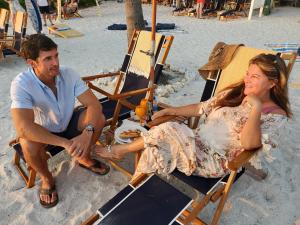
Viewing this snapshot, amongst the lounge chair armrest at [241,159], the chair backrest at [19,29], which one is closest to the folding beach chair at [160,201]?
the lounge chair armrest at [241,159]

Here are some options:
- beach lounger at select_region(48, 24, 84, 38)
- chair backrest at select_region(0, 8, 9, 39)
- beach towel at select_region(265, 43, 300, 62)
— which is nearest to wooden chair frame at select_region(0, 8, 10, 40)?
chair backrest at select_region(0, 8, 9, 39)

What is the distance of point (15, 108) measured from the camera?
2.13m

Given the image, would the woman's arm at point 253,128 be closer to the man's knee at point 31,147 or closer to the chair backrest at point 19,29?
the man's knee at point 31,147

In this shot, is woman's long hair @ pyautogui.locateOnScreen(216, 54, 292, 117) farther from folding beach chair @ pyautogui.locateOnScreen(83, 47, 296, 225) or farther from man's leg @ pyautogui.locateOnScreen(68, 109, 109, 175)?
man's leg @ pyautogui.locateOnScreen(68, 109, 109, 175)

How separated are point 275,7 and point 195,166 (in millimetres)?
15385

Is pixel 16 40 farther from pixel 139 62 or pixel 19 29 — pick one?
pixel 139 62

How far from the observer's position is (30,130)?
2.13 m

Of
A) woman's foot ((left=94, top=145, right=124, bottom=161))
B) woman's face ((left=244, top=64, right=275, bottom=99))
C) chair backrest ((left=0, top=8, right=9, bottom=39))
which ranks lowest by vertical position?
woman's foot ((left=94, top=145, right=124, bottom=161))

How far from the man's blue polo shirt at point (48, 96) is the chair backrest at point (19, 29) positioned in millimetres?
3889

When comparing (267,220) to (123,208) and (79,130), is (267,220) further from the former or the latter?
(79,130)

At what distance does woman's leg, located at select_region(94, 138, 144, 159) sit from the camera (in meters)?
2.19

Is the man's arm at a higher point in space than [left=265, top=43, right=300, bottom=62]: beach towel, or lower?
higher

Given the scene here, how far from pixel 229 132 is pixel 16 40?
536cm

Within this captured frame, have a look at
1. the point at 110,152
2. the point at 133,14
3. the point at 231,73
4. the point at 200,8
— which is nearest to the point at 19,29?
the point at 133,14
